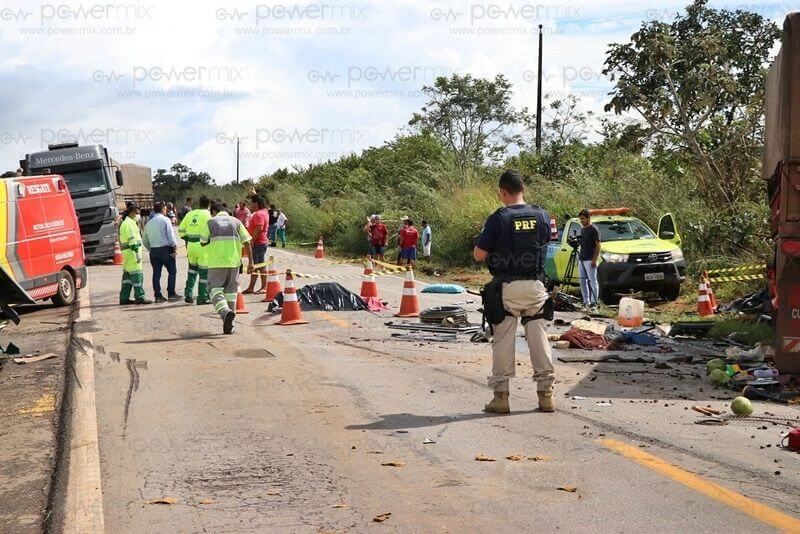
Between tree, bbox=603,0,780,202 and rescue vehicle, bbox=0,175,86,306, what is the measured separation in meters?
12.4

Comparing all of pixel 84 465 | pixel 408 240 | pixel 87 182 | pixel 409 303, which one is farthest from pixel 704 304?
pixel 87 182

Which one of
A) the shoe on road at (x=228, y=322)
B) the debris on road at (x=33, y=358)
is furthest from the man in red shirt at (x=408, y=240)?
the debris on road at (x=33, y=358)

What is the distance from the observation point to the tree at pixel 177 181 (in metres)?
109

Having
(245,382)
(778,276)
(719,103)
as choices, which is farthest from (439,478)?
(719,103)

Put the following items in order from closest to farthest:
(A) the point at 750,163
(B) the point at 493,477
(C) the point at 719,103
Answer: (B) the point at 493,477, (A) the point at 750,163, (C) the point at 719,103

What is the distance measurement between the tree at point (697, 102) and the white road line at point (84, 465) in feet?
54.3

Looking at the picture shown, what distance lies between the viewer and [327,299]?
56.1 ft

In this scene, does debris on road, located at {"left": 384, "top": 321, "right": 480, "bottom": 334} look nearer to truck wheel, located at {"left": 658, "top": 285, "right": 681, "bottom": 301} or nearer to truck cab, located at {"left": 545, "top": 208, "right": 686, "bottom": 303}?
truck cab, located at {"left": 545, "top": 208, "right": 686, "bottom": 303}

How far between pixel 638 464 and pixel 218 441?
292cm

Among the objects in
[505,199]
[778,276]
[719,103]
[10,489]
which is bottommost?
[10,489]

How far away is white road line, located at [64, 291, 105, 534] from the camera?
542cm

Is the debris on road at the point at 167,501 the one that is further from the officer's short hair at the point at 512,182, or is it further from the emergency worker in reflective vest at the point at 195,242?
the emergency worker in reflective vest at the point at 195,242

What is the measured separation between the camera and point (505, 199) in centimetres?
822

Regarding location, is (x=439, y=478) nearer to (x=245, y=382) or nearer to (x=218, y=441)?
(x=218, y=441)
